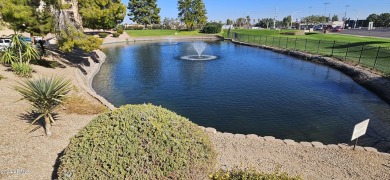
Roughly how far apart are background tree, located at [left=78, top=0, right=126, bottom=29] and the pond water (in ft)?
14.2

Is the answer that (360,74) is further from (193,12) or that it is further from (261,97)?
(193,12)

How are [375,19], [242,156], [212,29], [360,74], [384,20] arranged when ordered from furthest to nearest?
[375,19] < [384,20] < [212,29] < [360,74] < [242,156]

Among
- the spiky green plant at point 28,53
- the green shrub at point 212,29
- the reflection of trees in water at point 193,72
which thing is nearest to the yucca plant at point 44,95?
the spiky green plant at point 28,53

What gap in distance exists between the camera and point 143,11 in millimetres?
73062

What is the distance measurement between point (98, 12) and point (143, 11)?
183 feet

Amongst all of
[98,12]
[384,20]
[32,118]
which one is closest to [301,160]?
[32,118]

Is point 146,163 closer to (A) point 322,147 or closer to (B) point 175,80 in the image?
(A) point 322,147

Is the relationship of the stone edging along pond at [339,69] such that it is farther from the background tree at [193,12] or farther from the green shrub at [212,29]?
the background tree at [193,12]

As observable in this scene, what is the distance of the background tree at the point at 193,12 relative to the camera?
7519 cm

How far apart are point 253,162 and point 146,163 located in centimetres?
391

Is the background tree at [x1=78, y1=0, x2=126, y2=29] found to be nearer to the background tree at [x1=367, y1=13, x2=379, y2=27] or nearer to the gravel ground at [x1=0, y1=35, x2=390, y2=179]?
the gravel ground at [x1=0, y1=35, x2=390, y2=179]

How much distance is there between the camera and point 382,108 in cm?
1277

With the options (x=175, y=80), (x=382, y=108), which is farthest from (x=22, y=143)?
(x=382, y=108)

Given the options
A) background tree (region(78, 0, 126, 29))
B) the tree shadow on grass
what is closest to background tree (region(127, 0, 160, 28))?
background tree (region(78, 0, 126, 29))
